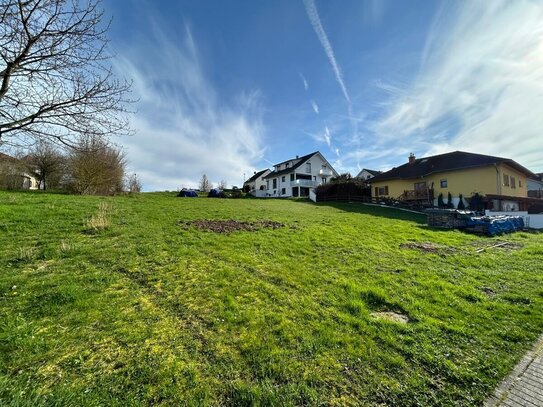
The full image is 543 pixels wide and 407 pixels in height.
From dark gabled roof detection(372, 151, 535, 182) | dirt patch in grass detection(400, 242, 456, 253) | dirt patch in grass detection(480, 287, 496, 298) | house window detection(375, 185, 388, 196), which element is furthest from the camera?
house window detection(375, 185, 388, 196)

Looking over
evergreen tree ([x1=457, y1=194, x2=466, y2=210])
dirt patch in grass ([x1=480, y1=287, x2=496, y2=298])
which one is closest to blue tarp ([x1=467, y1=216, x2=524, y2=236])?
evergreen tree ([x1=457, y1=194, x2=466, y2=210])

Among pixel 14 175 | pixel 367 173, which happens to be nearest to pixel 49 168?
pixel 14 175

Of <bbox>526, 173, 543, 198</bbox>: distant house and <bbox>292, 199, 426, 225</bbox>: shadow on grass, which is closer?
<bbox>292, 199, 426, 225</bbox>: shadow on grass

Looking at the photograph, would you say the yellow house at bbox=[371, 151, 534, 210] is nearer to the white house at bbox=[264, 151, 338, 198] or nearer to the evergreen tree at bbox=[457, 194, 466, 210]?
the evergreen tree at bbox=[457, 194, 466, 210]

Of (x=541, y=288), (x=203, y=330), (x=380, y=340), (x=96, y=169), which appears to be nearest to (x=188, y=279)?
(x=203, y=330)

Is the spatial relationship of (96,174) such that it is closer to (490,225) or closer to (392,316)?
(392,316)

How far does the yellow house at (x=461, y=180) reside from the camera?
82.2ft

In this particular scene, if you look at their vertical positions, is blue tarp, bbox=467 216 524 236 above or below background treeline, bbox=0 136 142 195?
below

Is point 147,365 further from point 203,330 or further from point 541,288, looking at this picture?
point 541,288

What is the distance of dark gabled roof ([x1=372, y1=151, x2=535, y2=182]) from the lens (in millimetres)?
25509

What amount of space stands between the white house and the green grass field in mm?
37746

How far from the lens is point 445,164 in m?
28.8

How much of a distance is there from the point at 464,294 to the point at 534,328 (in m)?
1.35

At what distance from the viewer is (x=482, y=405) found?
104 inches
